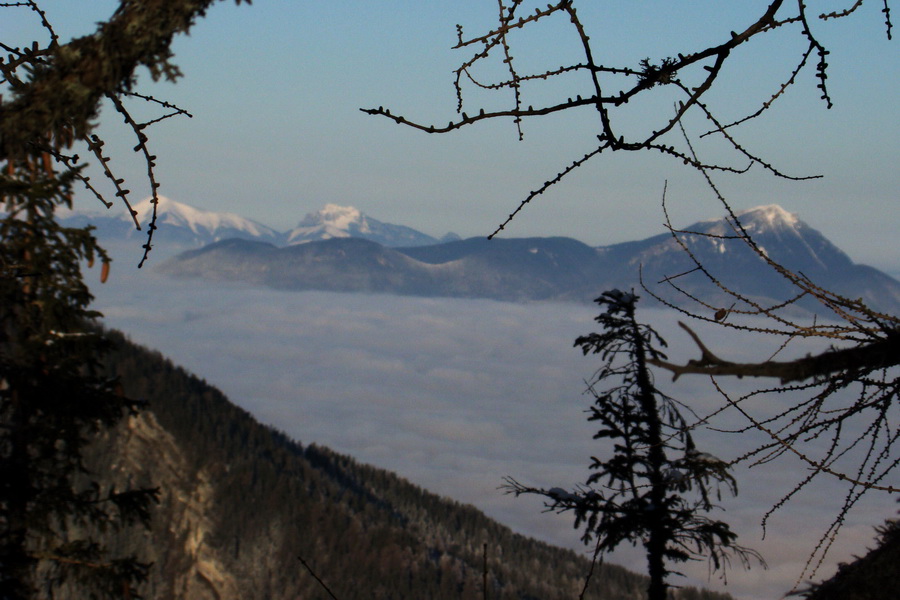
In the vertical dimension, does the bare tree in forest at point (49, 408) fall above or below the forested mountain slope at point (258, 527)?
above

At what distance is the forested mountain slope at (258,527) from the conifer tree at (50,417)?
115658mm

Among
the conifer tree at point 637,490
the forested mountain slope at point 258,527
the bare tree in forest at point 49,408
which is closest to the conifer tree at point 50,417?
the bare tree in forest at point 49,408

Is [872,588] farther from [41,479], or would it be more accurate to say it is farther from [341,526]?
[341,526]

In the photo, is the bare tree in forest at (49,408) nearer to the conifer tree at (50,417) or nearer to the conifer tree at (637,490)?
the conifer tree at (50,417)

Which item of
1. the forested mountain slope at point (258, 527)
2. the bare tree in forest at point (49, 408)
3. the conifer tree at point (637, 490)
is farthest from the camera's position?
the forested mountain slope at point (258, 527)

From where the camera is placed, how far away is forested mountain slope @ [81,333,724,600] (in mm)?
128750

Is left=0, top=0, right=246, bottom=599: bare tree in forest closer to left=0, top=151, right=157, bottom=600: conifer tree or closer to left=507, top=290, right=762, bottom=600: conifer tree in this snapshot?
left=0, top=151, right=157, bottom=600: conifer tree

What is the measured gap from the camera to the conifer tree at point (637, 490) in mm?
12117

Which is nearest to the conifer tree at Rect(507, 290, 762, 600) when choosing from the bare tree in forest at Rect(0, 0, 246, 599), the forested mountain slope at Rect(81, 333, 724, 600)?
the bare tree in forest at Rect(0, 0, 246, 599)

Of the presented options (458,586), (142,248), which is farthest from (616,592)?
(142,248)

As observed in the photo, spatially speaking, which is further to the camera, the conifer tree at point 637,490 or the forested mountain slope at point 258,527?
the forested mountain slope at point 258,527

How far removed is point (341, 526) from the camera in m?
147

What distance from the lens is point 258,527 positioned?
14362 centimetres

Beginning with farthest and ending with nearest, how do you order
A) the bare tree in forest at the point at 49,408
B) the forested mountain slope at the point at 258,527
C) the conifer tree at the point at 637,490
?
the forested mountain slope at the point at 258,527 → the conifer tree at the point at 637,490 → the bare tree in forest at the point at 49,408
